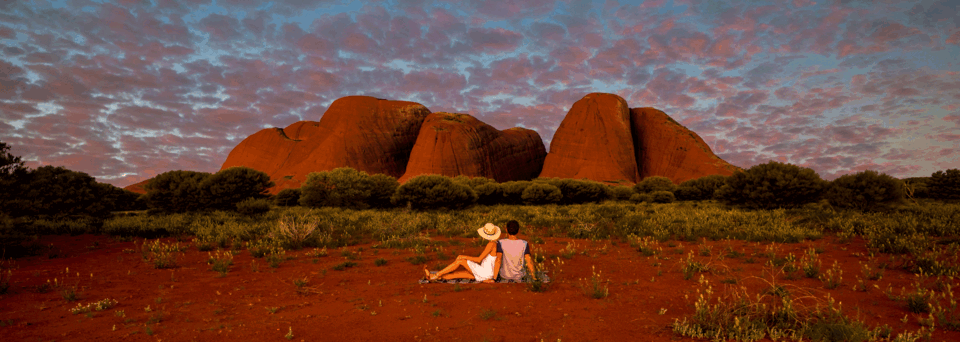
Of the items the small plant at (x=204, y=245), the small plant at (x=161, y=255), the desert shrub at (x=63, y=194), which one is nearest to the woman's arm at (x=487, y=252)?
the small plant at (x=161, y=255)

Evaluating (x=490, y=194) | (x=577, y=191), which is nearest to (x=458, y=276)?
(x=490, y=194)

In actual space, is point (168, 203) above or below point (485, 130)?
below

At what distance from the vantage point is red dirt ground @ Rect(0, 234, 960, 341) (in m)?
4.29

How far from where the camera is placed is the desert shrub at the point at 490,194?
27.8m

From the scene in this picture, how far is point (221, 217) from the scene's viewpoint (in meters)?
16.1

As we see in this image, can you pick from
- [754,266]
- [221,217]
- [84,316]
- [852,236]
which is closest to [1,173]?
[221,217]

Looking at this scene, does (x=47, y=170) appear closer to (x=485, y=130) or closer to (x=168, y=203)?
(x=168, y=203)

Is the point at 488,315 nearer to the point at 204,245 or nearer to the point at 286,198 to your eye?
the point at 204,245

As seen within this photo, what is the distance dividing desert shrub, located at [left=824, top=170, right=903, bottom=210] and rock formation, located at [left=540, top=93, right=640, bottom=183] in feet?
108

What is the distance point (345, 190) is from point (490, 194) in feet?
31.4

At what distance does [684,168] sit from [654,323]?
5287 centimetres

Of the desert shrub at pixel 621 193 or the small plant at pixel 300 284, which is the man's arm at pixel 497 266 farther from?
the desert shrub at pixel 621 193

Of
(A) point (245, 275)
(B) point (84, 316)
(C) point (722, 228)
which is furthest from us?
(C) point (722, 228)

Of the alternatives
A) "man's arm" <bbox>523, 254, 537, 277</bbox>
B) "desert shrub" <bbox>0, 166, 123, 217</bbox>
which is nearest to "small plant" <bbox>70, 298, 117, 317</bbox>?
"man's arm" <bbox>523, 254, 537, 277</bbox>
